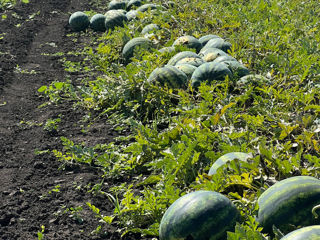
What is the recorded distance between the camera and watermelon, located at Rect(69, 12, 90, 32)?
28.6 ft

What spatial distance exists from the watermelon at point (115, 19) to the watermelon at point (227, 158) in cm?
581

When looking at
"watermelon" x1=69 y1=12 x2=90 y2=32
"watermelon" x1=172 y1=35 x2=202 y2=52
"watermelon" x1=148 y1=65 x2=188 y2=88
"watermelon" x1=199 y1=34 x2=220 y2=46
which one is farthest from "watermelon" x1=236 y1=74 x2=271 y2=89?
"watermelon" x1=69 y1=12 x2=90 y2=32

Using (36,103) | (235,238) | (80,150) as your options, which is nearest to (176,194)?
(235,238)

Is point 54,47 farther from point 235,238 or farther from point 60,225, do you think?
point 235,238

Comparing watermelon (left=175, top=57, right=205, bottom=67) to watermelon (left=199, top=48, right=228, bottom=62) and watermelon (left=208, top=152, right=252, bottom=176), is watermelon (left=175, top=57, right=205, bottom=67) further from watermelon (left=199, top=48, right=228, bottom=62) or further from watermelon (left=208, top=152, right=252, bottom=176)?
watermelon (left=208, top=152, right=252, bottom=176)

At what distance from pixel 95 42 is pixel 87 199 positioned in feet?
16.0

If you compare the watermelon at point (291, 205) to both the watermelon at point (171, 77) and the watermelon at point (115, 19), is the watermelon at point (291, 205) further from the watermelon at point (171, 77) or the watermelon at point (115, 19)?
the watermelon at point (115, 19)

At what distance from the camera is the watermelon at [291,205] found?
7.51 feet

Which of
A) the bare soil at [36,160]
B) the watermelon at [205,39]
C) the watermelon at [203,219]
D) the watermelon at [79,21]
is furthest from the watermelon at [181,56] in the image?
the watermelon at [79,21]

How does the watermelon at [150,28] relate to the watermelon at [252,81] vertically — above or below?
below

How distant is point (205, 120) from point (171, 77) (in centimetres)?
99

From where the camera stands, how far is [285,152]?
332cm

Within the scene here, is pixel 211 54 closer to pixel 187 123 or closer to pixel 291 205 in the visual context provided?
pixel 187 123

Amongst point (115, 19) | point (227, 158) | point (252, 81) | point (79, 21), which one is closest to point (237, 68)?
point (252, 81)
